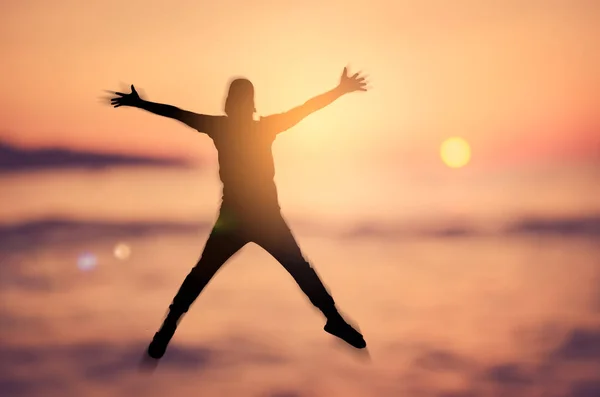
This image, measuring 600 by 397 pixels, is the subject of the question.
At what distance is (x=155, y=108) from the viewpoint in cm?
873

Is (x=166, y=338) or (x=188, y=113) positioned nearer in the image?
(x=188, y=113)

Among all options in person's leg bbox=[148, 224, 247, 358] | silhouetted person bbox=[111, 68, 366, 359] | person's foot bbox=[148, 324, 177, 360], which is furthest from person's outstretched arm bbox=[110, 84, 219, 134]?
person's foot bbox=[148, 324, 177, 360]

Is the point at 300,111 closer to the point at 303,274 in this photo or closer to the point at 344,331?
the point at 303,274

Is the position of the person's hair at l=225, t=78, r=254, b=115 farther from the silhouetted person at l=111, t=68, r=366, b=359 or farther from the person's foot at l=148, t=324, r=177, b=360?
the person's foot at l=148, t=324, r=177, b=360

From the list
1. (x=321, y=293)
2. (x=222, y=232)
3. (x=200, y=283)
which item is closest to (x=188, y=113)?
(x=222, y=232)

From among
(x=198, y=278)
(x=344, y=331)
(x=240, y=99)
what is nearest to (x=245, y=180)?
(x=240, y=99)

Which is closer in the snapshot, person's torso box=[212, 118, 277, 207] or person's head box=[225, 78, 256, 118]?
person's head box=[225, 78, 256, 118]

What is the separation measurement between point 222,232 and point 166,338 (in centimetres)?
166

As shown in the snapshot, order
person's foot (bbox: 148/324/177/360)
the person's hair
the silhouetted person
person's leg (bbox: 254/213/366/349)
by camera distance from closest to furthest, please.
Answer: the person's hair, the silhouetted person, person's leg (bbox: 254/213/366/349), person's foot (bbox: 148/324/177/360)

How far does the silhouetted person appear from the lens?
8.70 metres

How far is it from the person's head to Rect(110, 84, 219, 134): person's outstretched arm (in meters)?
0.25

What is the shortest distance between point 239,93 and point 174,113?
822 mm

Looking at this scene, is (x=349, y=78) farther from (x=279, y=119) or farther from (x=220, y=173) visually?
(x=220, y=173)

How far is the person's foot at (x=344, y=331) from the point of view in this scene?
9578 mm
